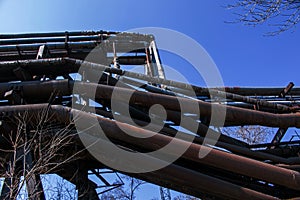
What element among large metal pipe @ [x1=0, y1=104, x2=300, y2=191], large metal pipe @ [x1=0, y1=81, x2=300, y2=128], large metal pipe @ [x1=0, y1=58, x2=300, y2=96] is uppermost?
large metal pipe @ [x1=0, y1=58, x2=300, y2=96]

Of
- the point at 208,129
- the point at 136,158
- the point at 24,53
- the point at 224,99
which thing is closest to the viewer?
the point at 136,158

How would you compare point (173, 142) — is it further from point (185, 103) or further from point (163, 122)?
point (163, 122)

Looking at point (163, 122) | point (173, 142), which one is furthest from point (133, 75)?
point (173, 142)

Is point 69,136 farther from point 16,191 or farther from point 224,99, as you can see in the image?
point 224,99

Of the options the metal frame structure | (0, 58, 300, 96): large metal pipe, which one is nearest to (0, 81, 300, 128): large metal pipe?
the metal frame structure

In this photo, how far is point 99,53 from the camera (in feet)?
35.8

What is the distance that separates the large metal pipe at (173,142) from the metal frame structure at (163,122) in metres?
0.02

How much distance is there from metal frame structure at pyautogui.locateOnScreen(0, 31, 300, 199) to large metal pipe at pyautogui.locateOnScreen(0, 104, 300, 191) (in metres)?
0.02

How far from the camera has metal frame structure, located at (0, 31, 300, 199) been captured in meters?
6.05

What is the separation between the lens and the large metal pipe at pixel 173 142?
6.02 m

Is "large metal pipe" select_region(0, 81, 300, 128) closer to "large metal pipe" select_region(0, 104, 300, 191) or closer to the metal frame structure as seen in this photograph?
the metal frame structure

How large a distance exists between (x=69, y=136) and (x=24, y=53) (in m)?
5.65

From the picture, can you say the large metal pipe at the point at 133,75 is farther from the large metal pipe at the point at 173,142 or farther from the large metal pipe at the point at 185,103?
the large metal pipe at the point at 173,142

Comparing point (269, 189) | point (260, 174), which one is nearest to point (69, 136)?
point (260, 174)
